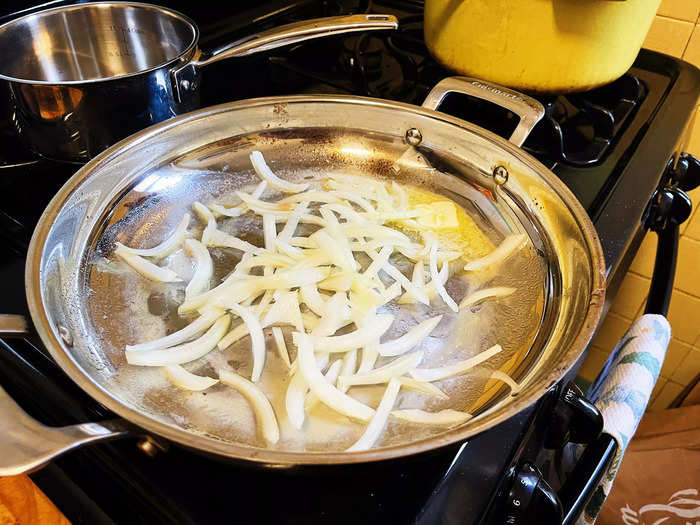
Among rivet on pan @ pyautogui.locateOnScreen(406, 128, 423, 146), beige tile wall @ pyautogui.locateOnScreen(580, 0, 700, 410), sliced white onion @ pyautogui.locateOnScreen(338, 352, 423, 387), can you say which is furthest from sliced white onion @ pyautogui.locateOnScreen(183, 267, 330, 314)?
beige tile wall @ pyautogui.locateOnScreen(580, 0, 700, 410)

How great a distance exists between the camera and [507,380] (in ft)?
1.42

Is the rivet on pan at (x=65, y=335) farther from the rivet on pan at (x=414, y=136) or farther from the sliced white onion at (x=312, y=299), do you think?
the rivet on pan at (x=414, y=136)

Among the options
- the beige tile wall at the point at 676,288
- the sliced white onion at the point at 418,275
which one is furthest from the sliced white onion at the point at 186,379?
the beige tile wall at the point at 676,288

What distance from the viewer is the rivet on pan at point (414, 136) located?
2.20ft

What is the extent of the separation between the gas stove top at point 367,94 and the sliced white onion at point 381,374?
3.1 inches

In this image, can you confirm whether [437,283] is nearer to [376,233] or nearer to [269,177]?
[376,233]

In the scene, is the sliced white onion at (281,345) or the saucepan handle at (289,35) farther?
the saucepan handle at (289,35)

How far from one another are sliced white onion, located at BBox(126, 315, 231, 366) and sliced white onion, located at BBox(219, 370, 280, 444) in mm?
30

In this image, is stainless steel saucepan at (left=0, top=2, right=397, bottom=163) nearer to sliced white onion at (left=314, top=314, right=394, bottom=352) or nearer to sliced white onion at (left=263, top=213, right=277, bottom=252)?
sliced white onion at (left=263, top=213, right=277, bottom=252)

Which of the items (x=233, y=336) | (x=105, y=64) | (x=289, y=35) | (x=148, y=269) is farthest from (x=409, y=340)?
(x=105, y=64)

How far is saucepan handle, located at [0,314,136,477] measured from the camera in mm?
287

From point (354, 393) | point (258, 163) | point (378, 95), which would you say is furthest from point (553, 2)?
point (354, 393)

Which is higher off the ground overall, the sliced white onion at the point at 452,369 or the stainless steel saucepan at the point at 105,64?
the stainless steel saucepan at the point at 105,64

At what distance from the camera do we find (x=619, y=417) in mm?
526
